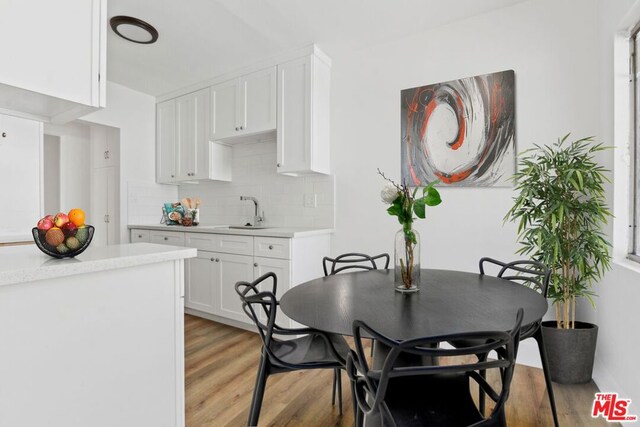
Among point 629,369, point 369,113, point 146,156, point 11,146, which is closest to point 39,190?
point 11,146

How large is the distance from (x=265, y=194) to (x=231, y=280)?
1.01m

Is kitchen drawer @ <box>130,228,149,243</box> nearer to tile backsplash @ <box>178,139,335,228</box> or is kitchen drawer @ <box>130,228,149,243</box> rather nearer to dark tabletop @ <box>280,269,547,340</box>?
tile backsplash @ <box>178,139,335,228</box>

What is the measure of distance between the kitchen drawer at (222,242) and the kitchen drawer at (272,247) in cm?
8

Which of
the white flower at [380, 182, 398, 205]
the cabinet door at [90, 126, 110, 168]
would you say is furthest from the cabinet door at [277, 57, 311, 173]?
the cabinet door at [90, 126, 110, 168]

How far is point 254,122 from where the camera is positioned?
3.40 meters

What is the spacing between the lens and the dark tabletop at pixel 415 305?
3.61ft

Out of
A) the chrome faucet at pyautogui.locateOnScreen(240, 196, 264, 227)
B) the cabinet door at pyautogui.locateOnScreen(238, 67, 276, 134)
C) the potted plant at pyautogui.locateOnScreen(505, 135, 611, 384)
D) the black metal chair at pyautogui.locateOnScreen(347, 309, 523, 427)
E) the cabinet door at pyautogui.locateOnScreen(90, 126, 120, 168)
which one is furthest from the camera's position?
the cabinet door at pyautogui.locateOnScreen(90, 126, 120, 168)

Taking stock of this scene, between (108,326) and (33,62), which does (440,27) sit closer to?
(33,62)

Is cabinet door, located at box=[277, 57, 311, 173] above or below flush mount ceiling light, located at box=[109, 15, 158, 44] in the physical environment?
below

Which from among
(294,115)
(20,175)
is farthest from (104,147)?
(294,115)

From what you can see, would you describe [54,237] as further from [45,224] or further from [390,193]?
[390,193]

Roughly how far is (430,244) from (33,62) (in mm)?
2600

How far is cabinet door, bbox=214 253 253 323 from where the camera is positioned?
3.08 meters

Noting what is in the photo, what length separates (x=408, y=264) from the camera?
1.55 meters
